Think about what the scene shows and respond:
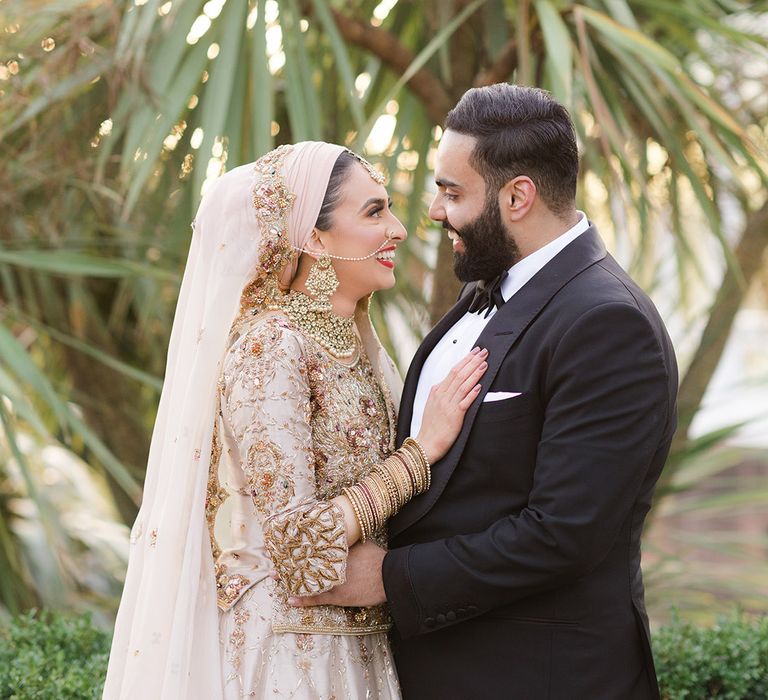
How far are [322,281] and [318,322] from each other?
0.08 m

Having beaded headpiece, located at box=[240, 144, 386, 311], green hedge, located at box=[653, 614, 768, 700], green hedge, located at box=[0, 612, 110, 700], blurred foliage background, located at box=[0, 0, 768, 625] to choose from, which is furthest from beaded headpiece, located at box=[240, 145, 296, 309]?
green hedge, located at box=[653, 614, 768, 700]

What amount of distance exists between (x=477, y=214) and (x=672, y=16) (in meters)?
1.88

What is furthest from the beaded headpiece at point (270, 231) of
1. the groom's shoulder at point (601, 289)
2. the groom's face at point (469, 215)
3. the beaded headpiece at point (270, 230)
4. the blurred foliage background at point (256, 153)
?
the blurred foliage background at point (256, 153)

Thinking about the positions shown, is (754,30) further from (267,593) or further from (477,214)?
(267,593)

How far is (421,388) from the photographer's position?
237 cm

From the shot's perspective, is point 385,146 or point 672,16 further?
point 385,146

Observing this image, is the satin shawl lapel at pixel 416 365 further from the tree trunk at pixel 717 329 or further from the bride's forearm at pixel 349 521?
the tree trunk at pixel 717 329

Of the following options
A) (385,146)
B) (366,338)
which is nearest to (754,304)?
(385,146)

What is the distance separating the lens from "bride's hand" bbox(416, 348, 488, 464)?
7.00 ft

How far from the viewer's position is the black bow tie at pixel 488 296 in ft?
7.50

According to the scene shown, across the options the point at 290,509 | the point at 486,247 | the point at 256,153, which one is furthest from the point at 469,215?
the point at 256,153

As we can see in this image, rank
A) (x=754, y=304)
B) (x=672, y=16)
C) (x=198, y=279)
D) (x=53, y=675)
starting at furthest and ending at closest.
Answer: (x=754, y=304) → (x=672, y=16) → (x=53, y=675) → (x=198, y=279)

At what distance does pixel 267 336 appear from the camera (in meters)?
2.18

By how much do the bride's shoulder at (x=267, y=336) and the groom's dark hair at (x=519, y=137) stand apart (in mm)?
478
